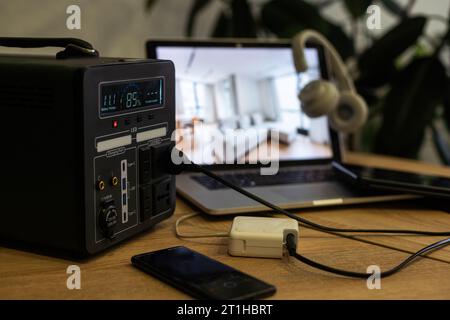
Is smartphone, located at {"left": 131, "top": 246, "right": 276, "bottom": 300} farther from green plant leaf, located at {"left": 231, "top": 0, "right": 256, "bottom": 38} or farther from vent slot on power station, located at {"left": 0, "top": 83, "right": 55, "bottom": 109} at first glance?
green plant leaf, located at {"left": 231, "top": 0, "right": 256, "bottom": 38}

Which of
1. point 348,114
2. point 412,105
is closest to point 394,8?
point 412,105

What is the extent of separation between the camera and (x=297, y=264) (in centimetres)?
62

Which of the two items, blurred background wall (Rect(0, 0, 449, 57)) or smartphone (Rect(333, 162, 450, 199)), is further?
blurred background wall (Rect(0, 0, 449, 57))

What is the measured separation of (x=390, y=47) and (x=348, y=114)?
0.94 feet

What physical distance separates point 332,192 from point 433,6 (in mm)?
1000

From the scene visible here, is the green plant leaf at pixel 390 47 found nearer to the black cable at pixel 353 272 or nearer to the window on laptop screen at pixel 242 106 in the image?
the window on laptop screen at pixel 242 106

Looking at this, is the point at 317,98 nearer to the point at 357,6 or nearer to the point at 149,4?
the point at 357,6

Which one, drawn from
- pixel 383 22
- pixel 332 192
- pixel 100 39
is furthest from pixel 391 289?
pixel 383 22

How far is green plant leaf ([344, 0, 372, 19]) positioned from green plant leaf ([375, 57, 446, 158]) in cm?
19

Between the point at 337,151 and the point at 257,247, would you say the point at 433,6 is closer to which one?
the point at 337,151

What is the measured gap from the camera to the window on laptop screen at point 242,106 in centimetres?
97

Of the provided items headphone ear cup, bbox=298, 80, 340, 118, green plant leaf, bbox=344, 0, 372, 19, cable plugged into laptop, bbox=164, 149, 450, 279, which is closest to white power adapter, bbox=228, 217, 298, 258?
cable plugged into laptop, bbox=164, 149, 450, 279

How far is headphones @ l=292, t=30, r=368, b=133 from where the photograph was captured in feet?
3.17

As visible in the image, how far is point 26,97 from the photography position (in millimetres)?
578
